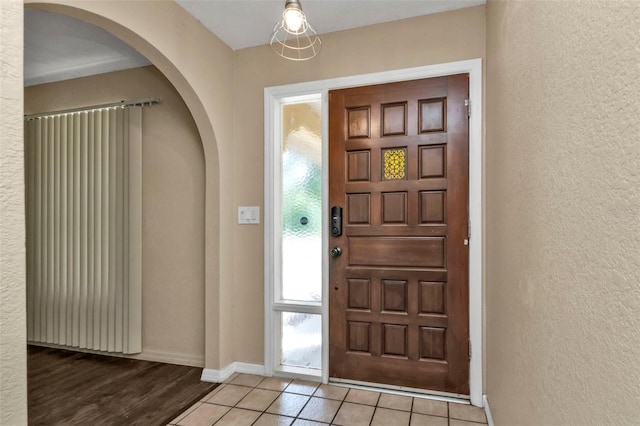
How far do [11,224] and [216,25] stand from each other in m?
1.97

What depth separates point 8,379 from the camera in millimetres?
1033

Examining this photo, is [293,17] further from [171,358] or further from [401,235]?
[171,358]

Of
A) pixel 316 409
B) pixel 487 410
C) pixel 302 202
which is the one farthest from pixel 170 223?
pixel 487 410

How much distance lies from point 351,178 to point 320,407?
1.51 metres

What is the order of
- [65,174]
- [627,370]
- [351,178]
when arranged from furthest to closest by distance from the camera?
[65,174] → [351,178] → [627,370]

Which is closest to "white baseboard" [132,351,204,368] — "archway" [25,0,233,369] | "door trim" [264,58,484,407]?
"archway" [25,0,233,369]

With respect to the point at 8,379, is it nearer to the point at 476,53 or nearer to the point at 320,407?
the point at 320,407

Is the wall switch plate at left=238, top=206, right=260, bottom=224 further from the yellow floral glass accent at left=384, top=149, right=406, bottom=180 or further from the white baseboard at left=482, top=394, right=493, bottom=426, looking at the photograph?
the white baseboard at left=482, top=394, right=493, bottom=426

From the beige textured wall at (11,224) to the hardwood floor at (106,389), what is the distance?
1177 mm

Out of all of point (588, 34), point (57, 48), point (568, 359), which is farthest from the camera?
point (57, 48)

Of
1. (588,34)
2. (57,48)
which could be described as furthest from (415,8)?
(57,48)

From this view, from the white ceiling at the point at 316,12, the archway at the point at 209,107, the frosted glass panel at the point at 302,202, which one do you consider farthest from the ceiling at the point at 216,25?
the frosted glass panel at the point at 302,202

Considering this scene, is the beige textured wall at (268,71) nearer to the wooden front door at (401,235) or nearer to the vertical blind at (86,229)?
the wooden front door at (401,235)

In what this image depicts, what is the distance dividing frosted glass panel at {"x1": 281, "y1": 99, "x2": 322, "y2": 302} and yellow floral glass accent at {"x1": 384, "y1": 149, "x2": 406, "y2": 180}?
0.50 m
